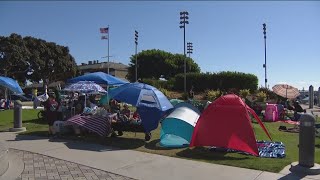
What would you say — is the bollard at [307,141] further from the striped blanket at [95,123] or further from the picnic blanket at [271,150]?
the striped blanket at [95,123]

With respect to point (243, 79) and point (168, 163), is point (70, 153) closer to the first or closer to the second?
point (168, 163)

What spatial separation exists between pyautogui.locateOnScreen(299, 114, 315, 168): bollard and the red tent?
1678mm

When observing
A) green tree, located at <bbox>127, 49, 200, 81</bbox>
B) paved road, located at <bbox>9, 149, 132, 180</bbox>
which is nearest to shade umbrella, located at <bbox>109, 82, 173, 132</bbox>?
paved road, located at <bbox>9, 149, 132, 180</bbox>

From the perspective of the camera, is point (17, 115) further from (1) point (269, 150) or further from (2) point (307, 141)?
(2) point (307, 141)

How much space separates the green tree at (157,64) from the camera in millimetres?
75812

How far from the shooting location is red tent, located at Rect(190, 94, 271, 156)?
969 centimetres

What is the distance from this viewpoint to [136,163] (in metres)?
8.73

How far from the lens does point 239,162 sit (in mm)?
8805

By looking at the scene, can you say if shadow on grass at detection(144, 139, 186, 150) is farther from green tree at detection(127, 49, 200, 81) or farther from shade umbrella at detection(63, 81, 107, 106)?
green tree at detection(127, 49, 200, 81)

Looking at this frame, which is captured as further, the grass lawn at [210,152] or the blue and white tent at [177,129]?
the blue and white tent at [177,129]

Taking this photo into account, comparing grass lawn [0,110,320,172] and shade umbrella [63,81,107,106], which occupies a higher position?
shade umbrella [63,81,107,106]

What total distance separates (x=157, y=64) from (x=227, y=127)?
217 feet

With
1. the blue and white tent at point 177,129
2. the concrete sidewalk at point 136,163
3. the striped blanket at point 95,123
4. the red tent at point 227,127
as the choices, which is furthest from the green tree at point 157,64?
the red tent at point 227,127

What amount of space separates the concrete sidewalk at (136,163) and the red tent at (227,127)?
1.34m
